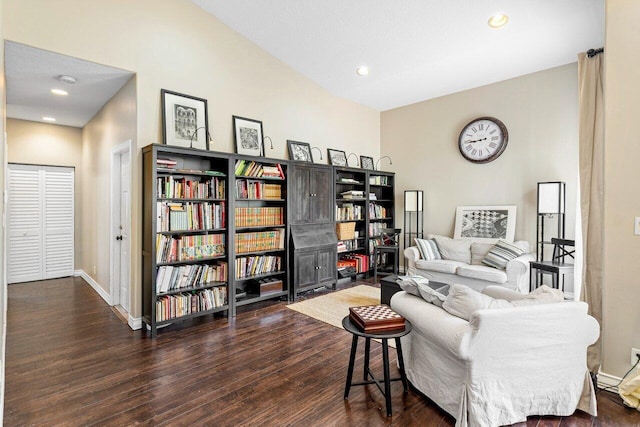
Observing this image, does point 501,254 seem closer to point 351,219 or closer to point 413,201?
point 413,201

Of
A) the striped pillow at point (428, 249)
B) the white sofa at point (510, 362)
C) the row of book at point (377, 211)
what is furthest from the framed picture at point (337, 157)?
the white sofa at point (510, 362)

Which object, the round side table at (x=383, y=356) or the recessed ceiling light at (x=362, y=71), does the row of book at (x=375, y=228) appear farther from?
the round side table at (x=383, y=356)

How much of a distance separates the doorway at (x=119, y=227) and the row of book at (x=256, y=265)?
131 cm

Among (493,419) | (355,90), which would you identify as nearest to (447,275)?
(493,419)

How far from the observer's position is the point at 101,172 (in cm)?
477

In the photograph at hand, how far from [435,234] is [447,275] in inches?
47.1

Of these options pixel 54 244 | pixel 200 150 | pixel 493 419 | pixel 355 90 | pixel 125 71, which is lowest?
pixel 493 419

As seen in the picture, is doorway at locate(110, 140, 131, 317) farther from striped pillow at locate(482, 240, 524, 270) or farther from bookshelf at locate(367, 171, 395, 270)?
striped pillow at locate(482, 240, 524, 270)

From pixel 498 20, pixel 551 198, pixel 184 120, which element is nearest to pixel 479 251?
pixel 551 198

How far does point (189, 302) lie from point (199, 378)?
1200mm

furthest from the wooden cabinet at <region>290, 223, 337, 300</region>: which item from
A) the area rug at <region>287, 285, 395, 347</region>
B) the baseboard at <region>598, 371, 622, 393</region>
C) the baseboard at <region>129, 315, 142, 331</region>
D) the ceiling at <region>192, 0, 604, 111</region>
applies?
the baseboard at <region>598, 371, 622, 393</region>

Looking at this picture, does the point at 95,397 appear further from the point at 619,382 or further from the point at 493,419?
the point at 619,382

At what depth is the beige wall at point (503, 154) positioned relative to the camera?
14.5 ft

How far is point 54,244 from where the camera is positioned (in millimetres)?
5676
